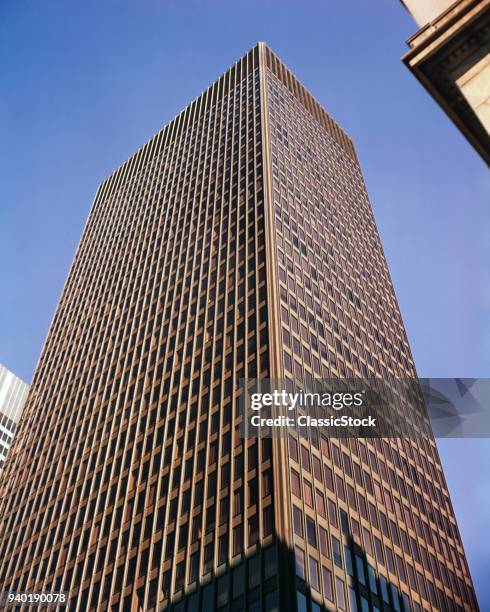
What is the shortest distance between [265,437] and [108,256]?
63921 mm

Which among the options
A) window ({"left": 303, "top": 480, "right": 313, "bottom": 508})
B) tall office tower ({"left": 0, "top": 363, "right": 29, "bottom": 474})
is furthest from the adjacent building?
tall office tower ({"left": 0, "top": 363, "right": 29, "bottom": 474})

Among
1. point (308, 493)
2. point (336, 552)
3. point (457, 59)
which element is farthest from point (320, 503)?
point (457, 59)

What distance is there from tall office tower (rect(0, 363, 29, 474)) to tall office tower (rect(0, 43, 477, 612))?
104 feet

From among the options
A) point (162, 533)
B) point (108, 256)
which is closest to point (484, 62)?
point (162, 533)

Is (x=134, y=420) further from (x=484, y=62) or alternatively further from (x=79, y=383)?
(x=484, y=62)

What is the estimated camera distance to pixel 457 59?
17.6m

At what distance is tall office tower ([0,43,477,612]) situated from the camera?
1897 inches

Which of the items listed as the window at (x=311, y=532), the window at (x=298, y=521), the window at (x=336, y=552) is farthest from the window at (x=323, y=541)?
the window at (x=298, y=521)

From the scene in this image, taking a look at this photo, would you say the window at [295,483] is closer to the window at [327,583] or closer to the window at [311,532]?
the window at [311,532]

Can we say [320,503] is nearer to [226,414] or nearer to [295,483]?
[295,483]

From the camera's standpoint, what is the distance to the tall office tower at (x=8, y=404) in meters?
124

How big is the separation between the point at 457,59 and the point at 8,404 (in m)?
126

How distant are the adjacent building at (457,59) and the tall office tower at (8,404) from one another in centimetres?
11886

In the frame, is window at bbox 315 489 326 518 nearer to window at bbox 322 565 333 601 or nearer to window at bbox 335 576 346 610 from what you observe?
window at bbox 322 565 333 601
